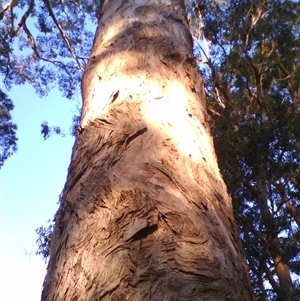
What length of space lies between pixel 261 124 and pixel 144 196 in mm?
6419

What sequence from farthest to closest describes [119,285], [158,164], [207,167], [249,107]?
[249,107] < [207,167] < [158,164] < [119,285]

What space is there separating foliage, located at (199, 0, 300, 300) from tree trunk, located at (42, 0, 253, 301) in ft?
18.2

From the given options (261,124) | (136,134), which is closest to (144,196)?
(136,134)

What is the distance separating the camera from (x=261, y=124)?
23.8 ft

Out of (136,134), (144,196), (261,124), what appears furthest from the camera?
(261,124)

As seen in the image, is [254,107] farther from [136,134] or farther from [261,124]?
[136,134]

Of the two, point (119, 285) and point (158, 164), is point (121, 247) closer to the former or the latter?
point (119, 285)

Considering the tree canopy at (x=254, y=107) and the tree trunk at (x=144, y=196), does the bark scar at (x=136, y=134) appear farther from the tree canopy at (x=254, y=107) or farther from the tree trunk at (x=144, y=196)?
the tree canopy at (x=254, y=107)

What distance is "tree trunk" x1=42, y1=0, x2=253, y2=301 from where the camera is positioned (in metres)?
0.93

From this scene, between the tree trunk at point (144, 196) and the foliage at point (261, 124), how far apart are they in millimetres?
5540

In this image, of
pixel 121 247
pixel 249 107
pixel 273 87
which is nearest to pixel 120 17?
pixel 121 247

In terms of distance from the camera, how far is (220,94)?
912 centimetres

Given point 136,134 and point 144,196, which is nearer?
point 144,196

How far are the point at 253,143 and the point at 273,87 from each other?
8.35ft
